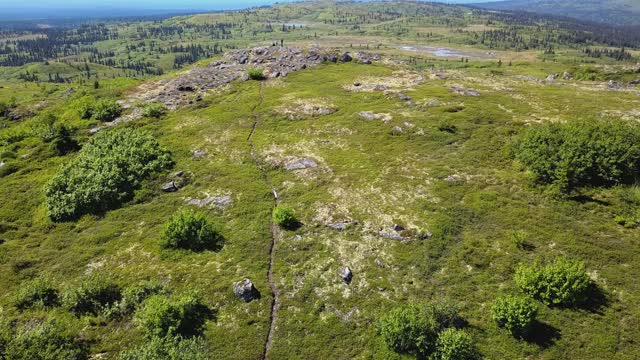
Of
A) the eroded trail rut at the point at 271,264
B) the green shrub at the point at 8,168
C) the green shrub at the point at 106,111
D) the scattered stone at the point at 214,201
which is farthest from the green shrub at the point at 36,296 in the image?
the green shrub at the point at 106,111

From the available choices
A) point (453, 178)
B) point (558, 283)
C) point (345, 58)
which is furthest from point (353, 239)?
point (345, 58)

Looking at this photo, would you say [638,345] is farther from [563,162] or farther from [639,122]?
[639,122]

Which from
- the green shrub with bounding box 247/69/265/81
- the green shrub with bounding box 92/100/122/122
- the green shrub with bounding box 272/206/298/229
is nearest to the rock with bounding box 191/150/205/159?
the green shrub with bounding box 272/206/298/229

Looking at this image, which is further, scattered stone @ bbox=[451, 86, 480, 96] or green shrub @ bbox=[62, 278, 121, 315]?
scattered stone @ bbox=[451, 86, 480, 96]

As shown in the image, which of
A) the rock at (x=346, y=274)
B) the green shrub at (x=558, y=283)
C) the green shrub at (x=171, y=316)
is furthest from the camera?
the rock at (x=346, y=274)

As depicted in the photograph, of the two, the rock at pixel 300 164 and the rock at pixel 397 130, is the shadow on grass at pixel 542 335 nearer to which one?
the rock at pixel 300 164

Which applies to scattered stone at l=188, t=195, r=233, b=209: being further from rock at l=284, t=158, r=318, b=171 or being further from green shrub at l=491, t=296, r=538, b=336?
green shrub at l=491, t=296, r=538, b=336

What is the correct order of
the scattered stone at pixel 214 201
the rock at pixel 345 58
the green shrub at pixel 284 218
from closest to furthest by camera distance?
the green shrub at pixel 284 218 < the scattered stone at pixel 214 201 < the rock at pixel 345 58

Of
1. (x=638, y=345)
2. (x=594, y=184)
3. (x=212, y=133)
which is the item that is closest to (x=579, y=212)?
(x=594, y=184)

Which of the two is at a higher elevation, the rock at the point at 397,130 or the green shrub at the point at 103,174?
the rock at the point at 397,130
